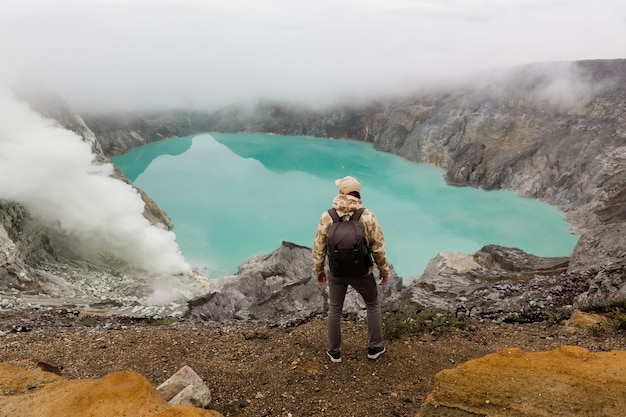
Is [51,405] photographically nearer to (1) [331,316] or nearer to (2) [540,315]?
(1) [331,316]

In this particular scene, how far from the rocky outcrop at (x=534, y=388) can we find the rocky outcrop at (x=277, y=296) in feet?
27.7

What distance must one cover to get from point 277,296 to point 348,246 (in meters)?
13.9

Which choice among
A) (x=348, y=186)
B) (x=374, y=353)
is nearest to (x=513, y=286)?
(x=374, y=353)

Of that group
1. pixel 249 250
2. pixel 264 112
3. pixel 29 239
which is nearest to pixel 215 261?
pixel 249 250

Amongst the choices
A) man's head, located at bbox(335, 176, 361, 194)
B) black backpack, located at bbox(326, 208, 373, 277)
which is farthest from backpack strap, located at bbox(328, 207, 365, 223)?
man's head, located at bbox(335, 176, 361, 194)

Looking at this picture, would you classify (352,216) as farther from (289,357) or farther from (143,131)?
(143,131)

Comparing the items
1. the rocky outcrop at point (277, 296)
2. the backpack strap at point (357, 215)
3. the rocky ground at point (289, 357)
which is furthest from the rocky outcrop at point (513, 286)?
the backpack strap at point (357, 215)

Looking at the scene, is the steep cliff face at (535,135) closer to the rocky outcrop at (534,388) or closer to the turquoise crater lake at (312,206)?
the turquoise crater lake at (312,206)

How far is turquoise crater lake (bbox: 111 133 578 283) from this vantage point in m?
39.6

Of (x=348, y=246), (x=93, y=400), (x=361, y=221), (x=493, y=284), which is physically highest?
(x=361, y=221)

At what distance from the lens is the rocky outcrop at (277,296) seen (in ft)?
53.3

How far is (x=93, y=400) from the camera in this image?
14.8 feet

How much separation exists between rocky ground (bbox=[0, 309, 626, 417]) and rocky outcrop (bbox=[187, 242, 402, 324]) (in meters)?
5.65

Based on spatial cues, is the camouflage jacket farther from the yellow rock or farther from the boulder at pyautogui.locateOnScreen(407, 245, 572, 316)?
the boulder at pyautogui.locateOnScreen(407, 245, 572, 316)
